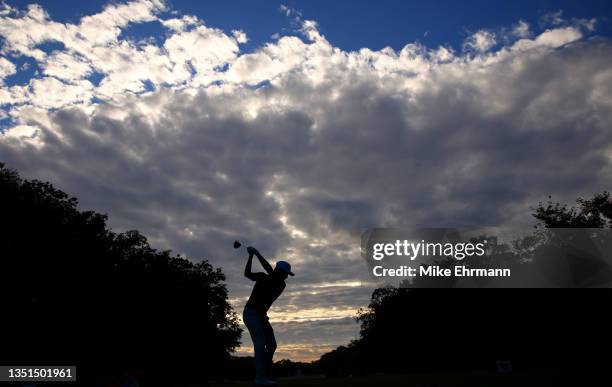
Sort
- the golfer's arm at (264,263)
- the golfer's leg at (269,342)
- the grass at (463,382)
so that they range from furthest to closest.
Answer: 1. the grass at (463,382)
2. the golfer's leg at (269,342)
3. the golfer's arm at (264,263)

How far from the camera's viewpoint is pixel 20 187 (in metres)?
50.9

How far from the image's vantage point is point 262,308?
11.2 m

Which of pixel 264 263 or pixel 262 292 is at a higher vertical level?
pixel 264 263

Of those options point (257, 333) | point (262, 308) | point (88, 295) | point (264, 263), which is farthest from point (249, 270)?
point (88, 295)

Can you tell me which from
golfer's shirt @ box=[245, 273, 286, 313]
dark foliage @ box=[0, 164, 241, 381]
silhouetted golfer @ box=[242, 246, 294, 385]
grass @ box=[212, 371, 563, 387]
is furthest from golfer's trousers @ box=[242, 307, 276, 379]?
dark foliage @ box=[0, 164, 241, 381]

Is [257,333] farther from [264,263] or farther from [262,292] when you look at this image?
[264,263]

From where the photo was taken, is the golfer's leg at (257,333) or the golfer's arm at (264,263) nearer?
the golfer's leg at (257,333)

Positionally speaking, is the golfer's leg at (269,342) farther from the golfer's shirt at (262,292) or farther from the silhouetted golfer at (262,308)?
the golfer's shirt at (262,292)

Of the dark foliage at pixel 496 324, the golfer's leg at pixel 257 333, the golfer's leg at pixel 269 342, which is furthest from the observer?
the dark foliage at pixel 496 324

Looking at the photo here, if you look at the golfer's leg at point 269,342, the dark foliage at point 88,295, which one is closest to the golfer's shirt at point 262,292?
the golfer's leg at point 269,342

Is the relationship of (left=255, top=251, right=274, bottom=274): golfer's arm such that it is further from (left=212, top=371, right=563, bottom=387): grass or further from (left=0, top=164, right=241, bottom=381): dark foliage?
(left=0, top=164, right=241, bottom=381): dark foliage

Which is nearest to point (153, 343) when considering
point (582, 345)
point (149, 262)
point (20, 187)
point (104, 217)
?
point (149, 262)

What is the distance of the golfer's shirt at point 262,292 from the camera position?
1117 cm

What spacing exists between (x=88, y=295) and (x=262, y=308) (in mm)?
48529
